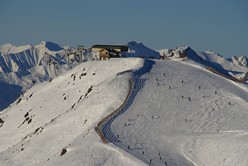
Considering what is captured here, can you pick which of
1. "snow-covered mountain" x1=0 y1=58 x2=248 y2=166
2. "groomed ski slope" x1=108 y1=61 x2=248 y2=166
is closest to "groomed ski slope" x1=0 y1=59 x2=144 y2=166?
"snow-covered mountain" x1=0 y1=58 x2=248 y2=166

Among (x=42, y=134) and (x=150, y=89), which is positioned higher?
(x=150, y=89)

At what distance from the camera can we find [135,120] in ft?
289

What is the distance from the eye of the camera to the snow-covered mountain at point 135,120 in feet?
248

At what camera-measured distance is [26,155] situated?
95812 mm

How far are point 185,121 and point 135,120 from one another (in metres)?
7.67

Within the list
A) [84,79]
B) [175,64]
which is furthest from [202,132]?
[84,79]

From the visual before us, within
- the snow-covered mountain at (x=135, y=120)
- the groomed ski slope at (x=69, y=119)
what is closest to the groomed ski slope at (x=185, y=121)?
the snow-covered mountain at (x=135, y=120)

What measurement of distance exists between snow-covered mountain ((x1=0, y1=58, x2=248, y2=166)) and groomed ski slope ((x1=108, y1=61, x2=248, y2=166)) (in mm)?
133

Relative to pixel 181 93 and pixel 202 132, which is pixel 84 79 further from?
pixel 202 132

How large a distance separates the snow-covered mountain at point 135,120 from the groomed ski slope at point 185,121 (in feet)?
0.44

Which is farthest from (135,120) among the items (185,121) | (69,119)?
(69,119)

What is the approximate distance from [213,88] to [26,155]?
3445cm

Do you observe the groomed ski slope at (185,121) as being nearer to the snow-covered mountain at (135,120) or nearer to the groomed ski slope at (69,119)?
the snow-covered mountain at (135,120)

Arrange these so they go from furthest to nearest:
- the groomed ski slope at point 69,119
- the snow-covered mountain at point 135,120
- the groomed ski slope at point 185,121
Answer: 1. the groomed ski slope at point 69,119
2. the snow-covered mountain at point 135,120
3. the groomed ski slope at point 185,121
